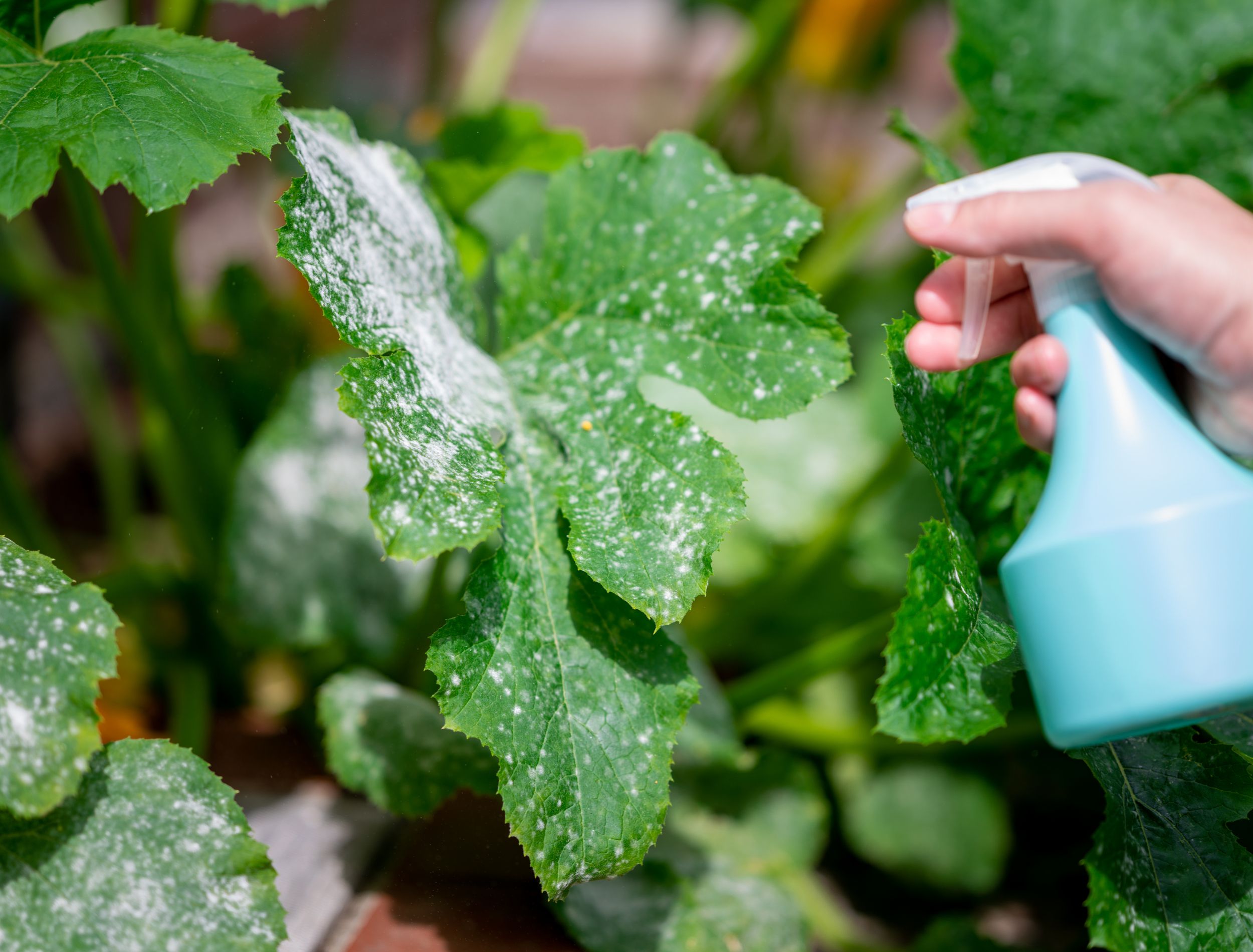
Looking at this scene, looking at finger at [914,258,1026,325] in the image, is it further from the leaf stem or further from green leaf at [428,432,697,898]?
the leaf stem

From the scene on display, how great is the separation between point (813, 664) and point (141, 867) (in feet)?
1.92

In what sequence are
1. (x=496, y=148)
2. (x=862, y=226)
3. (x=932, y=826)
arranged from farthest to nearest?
(x=862, y=226) < (x=932, y=826) < (x=496, y=148)

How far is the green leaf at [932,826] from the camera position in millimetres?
1043

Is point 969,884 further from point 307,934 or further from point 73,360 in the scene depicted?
point 73,360

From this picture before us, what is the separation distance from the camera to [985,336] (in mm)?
622

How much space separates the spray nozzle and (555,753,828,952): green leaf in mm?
558

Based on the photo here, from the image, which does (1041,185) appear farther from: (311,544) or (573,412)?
(311,544)

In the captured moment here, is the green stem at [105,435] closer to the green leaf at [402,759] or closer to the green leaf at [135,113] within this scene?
the green leaf at [402,759]

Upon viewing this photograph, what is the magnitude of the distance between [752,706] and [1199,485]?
598 mm

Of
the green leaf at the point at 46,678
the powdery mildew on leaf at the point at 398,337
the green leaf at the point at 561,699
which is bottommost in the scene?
the green leaf at the point at 561,699

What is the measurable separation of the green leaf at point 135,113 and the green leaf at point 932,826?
3.02 feet

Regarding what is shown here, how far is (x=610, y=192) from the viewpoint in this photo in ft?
2.59

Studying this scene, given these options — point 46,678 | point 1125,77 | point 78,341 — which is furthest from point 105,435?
point 1125,77

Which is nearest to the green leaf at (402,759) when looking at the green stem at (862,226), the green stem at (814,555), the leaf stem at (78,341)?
the green stem at (814,555)
